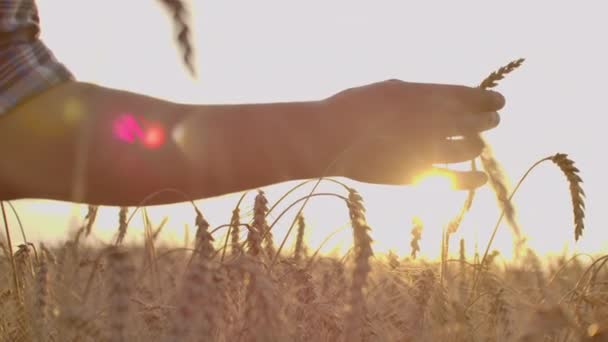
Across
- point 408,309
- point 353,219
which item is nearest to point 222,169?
point 353,219

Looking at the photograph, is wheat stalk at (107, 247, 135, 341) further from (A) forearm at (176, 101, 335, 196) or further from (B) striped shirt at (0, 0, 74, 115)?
(B) striped shirt at (0, 0, 74, 115)

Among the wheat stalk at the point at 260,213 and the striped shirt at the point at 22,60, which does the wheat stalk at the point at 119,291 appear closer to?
the striped shirt at the point at 22,60

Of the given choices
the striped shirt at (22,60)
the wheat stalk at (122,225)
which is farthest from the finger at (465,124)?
the wheat stalk at (122,225)

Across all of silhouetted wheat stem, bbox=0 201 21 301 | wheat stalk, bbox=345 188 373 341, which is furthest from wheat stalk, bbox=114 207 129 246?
wheat stalk, bbox=345 188 373 341

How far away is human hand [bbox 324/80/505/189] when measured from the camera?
1.38 meters

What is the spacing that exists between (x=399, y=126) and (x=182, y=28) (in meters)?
0.39

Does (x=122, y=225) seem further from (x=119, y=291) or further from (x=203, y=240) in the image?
(x=119, y=291)

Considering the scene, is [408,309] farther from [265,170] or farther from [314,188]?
[265,170]

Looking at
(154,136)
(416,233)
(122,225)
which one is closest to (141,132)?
(154,136)

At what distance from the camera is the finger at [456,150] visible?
1.42 meters

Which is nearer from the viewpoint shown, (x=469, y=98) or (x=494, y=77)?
(x=469, y=98)

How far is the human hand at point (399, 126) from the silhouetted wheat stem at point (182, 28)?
27 cm

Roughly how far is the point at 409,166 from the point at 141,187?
454mm

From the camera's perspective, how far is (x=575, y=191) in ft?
5.96
